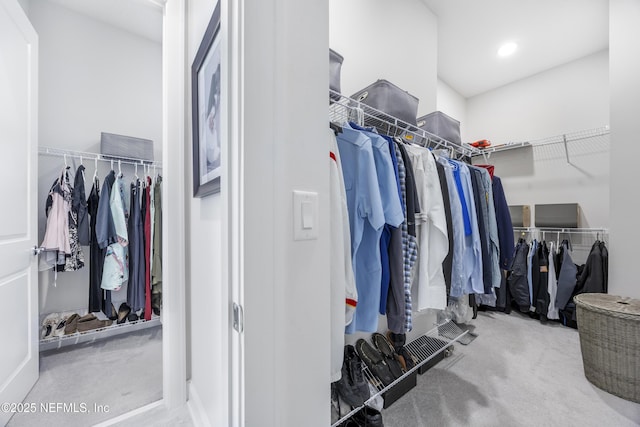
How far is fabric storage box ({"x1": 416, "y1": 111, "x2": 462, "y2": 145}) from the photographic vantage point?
6.30 ft

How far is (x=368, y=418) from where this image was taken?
116 centimetres

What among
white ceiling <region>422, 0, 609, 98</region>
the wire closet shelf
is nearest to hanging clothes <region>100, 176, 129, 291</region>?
the wire closet shelf

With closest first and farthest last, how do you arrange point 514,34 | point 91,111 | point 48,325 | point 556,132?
point 48,325 < point 91,111 < point 514,34 < point 556,132

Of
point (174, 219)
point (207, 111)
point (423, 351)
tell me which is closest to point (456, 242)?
point (423, 351)

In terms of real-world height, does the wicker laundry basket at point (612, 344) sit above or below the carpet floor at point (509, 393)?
above

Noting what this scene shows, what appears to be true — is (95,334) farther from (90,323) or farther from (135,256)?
(135,256)

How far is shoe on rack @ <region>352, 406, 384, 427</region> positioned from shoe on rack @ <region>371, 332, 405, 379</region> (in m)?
0.24

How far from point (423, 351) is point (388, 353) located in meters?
0.38

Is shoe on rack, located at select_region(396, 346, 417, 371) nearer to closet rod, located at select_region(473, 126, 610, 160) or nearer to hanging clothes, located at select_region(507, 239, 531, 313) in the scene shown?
hanging clothes, located at select_region(507, 239, 531, 313)

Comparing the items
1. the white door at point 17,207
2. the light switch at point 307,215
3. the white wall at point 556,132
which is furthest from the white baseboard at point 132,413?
the white wall at point 556,132

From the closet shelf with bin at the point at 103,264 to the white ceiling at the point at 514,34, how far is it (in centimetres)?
311

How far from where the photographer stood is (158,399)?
1.41m

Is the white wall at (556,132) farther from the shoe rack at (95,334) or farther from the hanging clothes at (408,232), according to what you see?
the shoe rack at (95,334)

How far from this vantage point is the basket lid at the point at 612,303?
1565 mm
